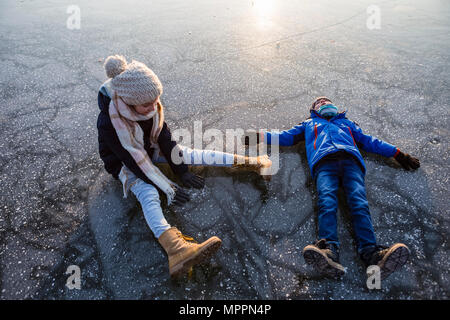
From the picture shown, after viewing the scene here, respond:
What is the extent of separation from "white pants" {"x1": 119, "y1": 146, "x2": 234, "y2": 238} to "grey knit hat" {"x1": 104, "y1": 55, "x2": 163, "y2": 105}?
58 centimetres

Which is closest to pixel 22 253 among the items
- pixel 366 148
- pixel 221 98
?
pixel 221 98

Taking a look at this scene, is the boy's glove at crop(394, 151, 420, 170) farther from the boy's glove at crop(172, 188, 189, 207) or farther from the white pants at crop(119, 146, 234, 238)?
the boy's glove at crop(172, 188, 189, 207)

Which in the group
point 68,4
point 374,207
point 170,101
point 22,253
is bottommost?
point 22,253

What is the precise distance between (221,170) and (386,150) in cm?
138

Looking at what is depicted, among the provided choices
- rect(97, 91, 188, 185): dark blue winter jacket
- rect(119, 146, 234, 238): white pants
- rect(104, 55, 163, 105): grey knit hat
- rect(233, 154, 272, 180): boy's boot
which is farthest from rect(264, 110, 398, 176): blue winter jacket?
rect(104, 55, 163, 105): grey knit hat

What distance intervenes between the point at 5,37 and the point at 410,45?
706cm

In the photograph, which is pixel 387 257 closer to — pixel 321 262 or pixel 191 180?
pixel 321 262

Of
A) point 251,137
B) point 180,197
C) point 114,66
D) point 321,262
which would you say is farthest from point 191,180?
point 321,262

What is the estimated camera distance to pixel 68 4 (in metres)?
6.65

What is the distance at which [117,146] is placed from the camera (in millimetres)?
1716

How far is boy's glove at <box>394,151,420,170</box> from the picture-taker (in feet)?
7.00

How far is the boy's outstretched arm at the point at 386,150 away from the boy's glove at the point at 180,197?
1.50m
